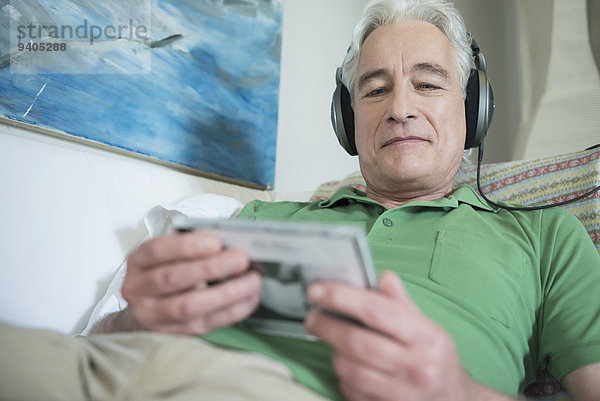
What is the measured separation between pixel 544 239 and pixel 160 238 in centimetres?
71

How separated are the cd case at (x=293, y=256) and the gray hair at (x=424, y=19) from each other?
30.5 inches

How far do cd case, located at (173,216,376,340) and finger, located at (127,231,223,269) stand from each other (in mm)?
10

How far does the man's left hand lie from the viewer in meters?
0.44

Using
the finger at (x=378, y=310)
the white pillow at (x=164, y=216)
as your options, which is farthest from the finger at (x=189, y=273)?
the white pillow at (x=164, y=216)

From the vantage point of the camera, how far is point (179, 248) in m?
0.51

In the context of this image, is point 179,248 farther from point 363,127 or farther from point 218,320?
point 363,127

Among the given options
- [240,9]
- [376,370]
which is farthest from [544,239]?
[240,9]

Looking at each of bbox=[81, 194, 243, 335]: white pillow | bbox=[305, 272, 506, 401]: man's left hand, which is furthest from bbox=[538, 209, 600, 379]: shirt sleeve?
bbox=[81, 194, 243, 335]: white pillow

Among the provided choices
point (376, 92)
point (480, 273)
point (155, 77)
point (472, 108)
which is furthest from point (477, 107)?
point (155, 77)

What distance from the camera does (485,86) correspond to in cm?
105

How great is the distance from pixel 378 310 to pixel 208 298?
0.63 feet

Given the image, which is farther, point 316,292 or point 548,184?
point 548,184

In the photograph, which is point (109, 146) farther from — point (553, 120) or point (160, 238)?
point (553, 120)

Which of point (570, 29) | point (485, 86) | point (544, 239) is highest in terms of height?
point (570, 29)
